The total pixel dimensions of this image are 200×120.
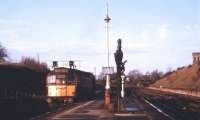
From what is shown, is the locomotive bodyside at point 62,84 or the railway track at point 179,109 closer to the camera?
the railway track at point 179,109

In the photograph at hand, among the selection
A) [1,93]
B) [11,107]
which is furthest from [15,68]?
[11,107]

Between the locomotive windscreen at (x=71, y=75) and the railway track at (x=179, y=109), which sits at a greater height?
the locomotive windscreen at (x=71, y=75)

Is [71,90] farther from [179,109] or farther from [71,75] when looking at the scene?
[179,109]

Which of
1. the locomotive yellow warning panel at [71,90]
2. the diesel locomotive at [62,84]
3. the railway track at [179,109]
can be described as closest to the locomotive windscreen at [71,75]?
the diesel locomotive at [62,84]

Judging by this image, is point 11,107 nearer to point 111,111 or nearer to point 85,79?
point 111,111

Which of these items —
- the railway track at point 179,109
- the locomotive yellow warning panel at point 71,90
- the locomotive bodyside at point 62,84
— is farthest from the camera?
the locomotive yellow warning panel at point 71,90

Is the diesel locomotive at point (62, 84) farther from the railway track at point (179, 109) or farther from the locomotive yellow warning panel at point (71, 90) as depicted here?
the railway track at point (179, 109)

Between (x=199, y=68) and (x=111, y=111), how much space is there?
293 feet

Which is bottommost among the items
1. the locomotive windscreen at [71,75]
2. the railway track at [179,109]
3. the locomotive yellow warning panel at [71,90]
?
the railway track at [179,109]

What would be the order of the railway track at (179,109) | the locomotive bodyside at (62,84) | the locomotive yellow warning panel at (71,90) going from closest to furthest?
the railway track at (179,109)
the locomotive bodyside at (62,84)
the locomotive yellow warning panel at (71,90)

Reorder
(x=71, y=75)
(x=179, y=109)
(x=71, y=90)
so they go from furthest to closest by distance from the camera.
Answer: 1. (x=71, y=90)
2. (x=71, y=75)
3. (x=179, y=109)

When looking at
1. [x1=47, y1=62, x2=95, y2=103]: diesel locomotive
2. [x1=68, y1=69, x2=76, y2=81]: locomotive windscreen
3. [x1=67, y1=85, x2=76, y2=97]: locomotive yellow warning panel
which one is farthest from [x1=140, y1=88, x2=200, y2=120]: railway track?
[x1=68, y1=69, x2=76, y2=81]: locomotive windscreen

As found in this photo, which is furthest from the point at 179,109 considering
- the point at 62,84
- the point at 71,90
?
the point at 62,84

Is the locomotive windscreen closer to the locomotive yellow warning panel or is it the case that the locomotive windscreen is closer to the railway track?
the locomotive yellow warning panel
